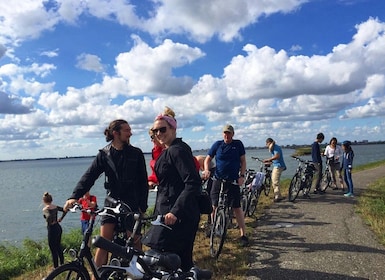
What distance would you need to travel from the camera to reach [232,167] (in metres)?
6.72

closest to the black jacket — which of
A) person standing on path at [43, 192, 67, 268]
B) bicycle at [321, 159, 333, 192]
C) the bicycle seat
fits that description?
the bicycle seat

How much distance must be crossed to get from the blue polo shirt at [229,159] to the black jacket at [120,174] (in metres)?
2.35

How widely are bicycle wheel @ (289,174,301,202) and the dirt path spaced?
4.42 feet

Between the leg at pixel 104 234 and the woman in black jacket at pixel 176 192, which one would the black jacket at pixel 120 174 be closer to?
the leg at pixel 104 234

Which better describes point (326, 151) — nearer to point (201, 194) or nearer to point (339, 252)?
point (339, 252)

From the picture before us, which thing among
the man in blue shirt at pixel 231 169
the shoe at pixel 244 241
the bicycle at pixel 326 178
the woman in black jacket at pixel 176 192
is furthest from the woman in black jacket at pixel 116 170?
the bicycle at pixel 326 178

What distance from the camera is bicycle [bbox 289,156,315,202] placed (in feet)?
38.9

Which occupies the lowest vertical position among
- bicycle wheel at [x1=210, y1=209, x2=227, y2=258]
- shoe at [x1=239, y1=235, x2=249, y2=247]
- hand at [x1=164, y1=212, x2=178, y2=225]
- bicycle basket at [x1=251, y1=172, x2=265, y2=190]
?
shoe at [x1=239, y1=235, x2=249, y2=247]

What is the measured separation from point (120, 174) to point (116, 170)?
0.07 meters

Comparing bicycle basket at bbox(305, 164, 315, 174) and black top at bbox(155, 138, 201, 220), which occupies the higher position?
black top at bbox(155, 138, 201, 220)

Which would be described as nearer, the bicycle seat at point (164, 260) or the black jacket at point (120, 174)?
the bicycle seat at point (164, 260)

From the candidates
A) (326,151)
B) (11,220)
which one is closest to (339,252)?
(326,151)

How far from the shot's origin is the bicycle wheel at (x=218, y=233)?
243 inches

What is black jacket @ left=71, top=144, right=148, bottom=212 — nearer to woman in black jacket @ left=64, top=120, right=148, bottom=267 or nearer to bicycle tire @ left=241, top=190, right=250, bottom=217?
woman in black jacket @ left=64, top=120, right=148, bottom=267
